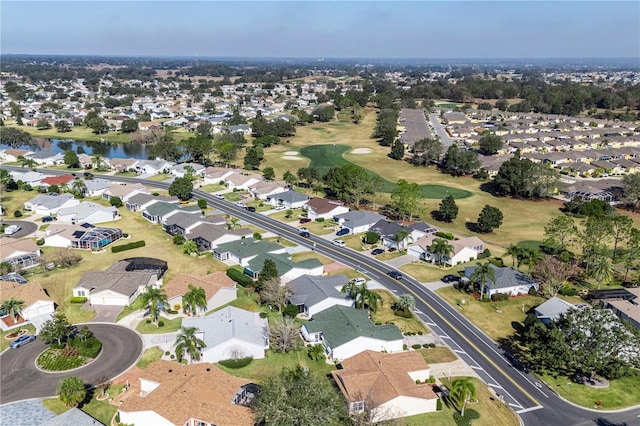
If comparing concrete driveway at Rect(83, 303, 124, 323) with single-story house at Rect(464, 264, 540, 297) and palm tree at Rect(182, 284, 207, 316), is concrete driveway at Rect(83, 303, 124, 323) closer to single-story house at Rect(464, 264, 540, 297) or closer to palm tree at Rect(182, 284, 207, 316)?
palm tree at Rect(182, 284, 207, 316)

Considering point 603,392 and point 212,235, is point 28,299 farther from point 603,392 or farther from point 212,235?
point 603,392

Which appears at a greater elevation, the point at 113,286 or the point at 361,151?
the point at 361,151

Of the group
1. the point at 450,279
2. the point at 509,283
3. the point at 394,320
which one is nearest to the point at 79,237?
the point at 394,320

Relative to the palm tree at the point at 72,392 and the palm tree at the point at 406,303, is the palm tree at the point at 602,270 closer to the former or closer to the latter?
the palm tree at the point at 406,303

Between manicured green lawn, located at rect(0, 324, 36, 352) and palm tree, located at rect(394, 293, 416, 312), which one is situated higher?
palm tree, located at rect(394, 293, 416, 312)

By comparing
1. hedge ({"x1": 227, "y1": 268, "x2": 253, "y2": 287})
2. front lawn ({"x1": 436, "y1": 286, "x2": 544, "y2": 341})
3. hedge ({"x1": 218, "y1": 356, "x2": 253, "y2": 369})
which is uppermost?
hedge ({"x1": 227, "y1": 268, "x2": 253, "y2": 287})

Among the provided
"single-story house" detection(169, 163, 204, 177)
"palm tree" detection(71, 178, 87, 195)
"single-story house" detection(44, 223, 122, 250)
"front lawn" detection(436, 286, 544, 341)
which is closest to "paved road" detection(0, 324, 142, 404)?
"single-story house" detection(44, 223, 122, 250)
